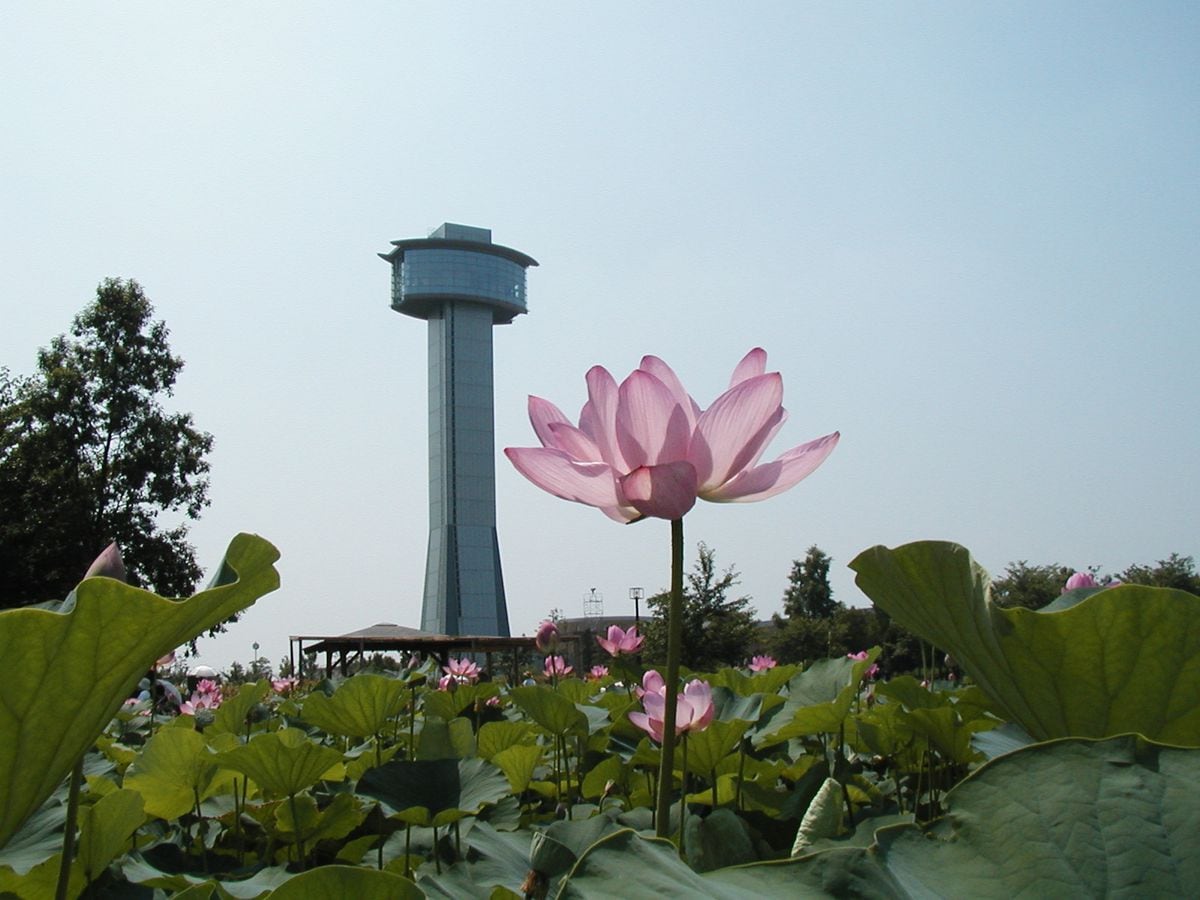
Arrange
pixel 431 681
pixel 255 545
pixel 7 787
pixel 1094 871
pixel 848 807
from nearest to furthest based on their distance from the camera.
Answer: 1. pixel 1094 871
2. pixel 7 787
3. pixel 255 545
4. pixel 848 807
5. pixel 431 681

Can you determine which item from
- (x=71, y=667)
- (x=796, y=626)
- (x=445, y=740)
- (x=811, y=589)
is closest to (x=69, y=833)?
(x=71, y=667)

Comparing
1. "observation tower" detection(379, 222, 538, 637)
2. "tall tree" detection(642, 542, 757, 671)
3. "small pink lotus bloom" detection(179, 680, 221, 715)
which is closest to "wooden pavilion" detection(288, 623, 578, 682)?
"tall tree" detection(642, 542, 757, 671)

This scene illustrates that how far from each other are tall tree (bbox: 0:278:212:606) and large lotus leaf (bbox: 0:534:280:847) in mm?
14359

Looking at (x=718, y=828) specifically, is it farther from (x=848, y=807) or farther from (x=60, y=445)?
(x=60, y=445)

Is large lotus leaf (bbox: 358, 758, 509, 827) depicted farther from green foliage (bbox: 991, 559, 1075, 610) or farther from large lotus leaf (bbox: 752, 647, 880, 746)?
green foliage (bbox: 991, 559, 1075, 610)

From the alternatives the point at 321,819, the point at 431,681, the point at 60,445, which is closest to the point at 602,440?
the point at 321,819

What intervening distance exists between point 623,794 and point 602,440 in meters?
0.93

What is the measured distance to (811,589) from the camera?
30.1 meters

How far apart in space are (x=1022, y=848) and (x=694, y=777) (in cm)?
112

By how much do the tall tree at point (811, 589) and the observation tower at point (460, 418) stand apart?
1502cm

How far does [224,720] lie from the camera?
2117mm

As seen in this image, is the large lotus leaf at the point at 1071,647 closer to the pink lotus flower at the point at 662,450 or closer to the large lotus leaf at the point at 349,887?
the pink lotus flower at the point at 662,450

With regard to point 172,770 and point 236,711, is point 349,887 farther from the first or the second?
point 236,711

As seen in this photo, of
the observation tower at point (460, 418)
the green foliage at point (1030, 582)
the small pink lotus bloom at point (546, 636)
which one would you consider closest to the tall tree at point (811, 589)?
the green foliage at point (1030, 582)
